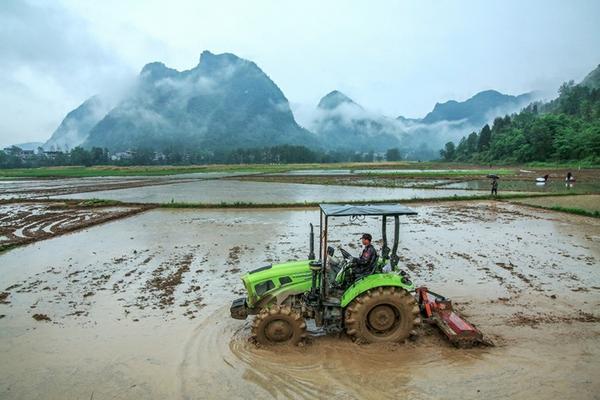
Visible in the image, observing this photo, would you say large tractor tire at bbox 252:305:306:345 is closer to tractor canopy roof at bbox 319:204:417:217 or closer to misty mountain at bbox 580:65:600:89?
tractor canopy roof at bbox 319:204:417:217

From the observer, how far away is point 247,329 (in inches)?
271

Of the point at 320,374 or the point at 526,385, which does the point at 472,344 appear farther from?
the point at 320,374

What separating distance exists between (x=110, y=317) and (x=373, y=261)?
535 centimetres

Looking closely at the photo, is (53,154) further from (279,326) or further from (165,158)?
(279,326)

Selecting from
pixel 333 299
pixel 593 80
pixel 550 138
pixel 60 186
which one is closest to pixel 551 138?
pixel 550 138

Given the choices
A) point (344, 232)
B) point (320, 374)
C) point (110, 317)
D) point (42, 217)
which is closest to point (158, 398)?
point (320, 374)

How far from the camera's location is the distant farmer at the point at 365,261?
6.20 meters

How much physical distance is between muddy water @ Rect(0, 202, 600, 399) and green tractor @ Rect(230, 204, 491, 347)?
257mm

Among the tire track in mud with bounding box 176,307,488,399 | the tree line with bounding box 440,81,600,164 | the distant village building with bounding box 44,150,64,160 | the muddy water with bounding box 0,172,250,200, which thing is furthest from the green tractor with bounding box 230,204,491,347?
the distant village building with bounding box 44,150,64,160

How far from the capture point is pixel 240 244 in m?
13.9

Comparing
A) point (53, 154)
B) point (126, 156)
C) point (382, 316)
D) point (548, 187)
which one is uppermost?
point (53, 154)

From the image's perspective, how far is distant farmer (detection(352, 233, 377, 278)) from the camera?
20.3 feet

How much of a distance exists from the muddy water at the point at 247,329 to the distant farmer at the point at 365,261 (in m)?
1.16

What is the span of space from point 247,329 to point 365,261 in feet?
8.30
